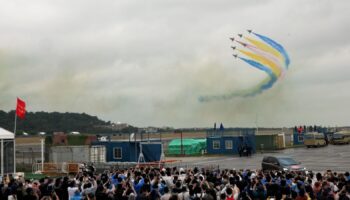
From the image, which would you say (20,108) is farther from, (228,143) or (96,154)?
(228,143)

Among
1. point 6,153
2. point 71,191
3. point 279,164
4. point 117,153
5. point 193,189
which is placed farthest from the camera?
point 117,153

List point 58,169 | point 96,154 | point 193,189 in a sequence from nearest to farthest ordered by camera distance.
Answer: point 193,189, point 58,169, point 96,154

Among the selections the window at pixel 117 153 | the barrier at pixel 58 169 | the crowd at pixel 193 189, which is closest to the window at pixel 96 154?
the window at pixel 117 153

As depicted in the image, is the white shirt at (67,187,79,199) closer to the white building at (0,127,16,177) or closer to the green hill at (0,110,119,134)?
the white building at (0,127,16,177)

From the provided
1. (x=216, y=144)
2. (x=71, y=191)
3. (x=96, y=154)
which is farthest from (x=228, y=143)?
(x=71, y=191)

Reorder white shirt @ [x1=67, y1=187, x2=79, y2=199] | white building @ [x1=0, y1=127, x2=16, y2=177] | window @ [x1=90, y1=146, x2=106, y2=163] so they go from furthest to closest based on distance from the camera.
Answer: window @ [x1=90, y1=146, x2=106, y2=163] < white building @ [x1=0, y1=127, x2=16, y2=177] < white shirt @ [x1=67, y1=187, x2=79, y2=199]

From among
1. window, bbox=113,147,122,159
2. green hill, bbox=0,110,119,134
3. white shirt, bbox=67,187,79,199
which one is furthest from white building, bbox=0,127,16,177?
green hill, bbox=0,110,119,134

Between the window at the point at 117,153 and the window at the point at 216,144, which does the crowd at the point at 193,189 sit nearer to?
the window at the point at 117,153

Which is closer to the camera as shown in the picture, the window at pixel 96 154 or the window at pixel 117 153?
the window at pixel 96 154

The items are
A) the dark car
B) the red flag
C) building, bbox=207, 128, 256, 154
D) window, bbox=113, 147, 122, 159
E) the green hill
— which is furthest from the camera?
the green hill

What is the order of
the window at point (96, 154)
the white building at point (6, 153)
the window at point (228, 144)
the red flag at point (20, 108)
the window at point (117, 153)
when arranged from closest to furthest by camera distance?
the white building at point (6, 153) < the red flag at point (20, 108) < the window at point (96, 154) < the window at point (117, 153) < the window at point (228, 144)

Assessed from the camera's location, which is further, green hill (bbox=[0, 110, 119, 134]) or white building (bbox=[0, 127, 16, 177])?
green hill (bbox=[0, 110, 119, 134])

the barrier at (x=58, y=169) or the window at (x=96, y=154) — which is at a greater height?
the window at (x=96, y=154)

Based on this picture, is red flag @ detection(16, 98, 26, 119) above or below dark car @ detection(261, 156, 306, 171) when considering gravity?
above
